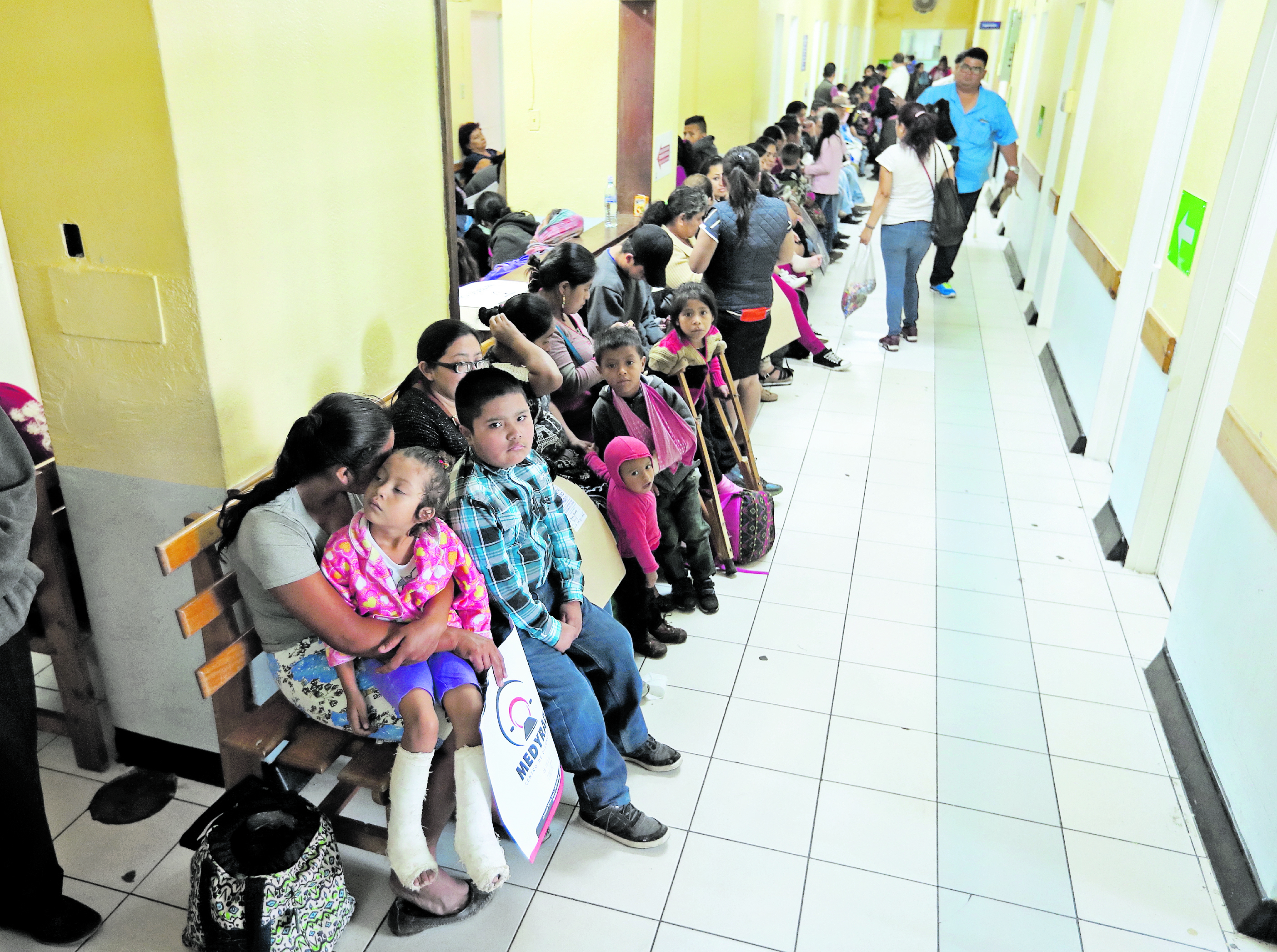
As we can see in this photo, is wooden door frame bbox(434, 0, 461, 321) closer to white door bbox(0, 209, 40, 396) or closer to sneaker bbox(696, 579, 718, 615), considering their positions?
sneaker bbox(696, 579, 718, 615)

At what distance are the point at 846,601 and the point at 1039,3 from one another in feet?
35.5

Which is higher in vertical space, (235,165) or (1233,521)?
(235,165)

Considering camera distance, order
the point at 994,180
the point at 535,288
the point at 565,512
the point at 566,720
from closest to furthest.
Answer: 1. the point at 566,720
2. the point at 565,512
3. the point at 535,288
4. the point at 994,180

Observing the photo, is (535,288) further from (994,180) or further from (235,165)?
(994,180)

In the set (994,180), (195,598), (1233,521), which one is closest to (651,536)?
(195,598)

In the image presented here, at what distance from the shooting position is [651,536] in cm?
342

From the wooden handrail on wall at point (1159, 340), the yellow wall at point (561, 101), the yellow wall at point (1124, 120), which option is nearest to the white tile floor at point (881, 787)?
the wooden handrail on wall at point (1159, 340)

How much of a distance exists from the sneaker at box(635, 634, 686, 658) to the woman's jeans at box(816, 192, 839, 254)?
6.81 meters

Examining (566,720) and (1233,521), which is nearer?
(566,720)

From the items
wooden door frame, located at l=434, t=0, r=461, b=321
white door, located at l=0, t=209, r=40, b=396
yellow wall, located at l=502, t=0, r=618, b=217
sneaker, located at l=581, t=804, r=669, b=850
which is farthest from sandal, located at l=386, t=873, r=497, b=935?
yellow wall, located at l=502, t=0, r=618, b=217

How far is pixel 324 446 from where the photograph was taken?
2.29m

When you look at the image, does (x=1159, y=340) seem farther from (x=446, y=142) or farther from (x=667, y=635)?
(x=446, y=142)

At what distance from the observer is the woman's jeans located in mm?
9586

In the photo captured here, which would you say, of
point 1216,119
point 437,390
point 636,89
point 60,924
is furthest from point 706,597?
point 636,89
